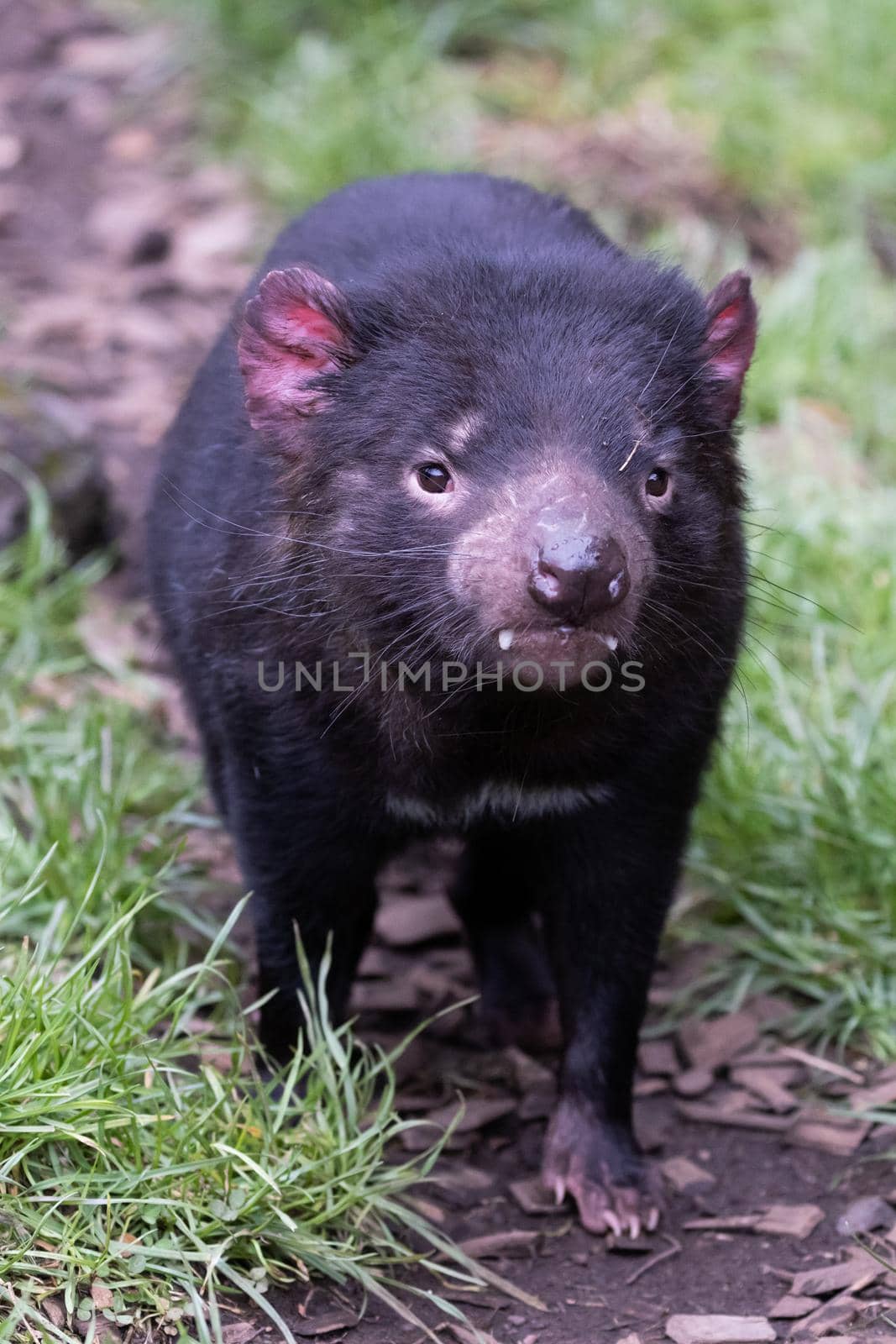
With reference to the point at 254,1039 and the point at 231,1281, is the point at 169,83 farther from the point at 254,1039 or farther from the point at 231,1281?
the point at 231,1281

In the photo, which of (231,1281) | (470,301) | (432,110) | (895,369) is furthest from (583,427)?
(432,110)

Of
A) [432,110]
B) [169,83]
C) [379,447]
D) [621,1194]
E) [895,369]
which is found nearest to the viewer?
[379,447]

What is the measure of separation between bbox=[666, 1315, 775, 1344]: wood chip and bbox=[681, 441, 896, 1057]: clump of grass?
912 mm

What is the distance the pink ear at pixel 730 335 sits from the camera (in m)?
3.03

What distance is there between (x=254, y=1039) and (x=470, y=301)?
1.63 meters

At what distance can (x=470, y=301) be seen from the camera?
2.80 metres

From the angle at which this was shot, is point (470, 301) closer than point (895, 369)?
Yes

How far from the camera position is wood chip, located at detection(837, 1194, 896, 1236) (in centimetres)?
324

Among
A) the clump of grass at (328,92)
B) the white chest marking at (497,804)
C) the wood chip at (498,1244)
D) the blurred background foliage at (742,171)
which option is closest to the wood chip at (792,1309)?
the wood chip at (498,1244)

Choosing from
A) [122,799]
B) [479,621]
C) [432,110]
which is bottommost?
[122,799]

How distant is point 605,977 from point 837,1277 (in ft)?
2.30

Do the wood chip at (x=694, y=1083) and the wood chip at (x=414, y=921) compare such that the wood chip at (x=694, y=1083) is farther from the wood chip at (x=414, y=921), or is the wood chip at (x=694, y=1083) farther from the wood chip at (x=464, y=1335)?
the wood chip at (x=464, y=1335)

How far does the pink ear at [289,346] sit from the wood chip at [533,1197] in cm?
162

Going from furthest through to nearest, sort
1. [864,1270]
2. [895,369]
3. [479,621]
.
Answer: [895,369] < [864,1270] < [479,621]
